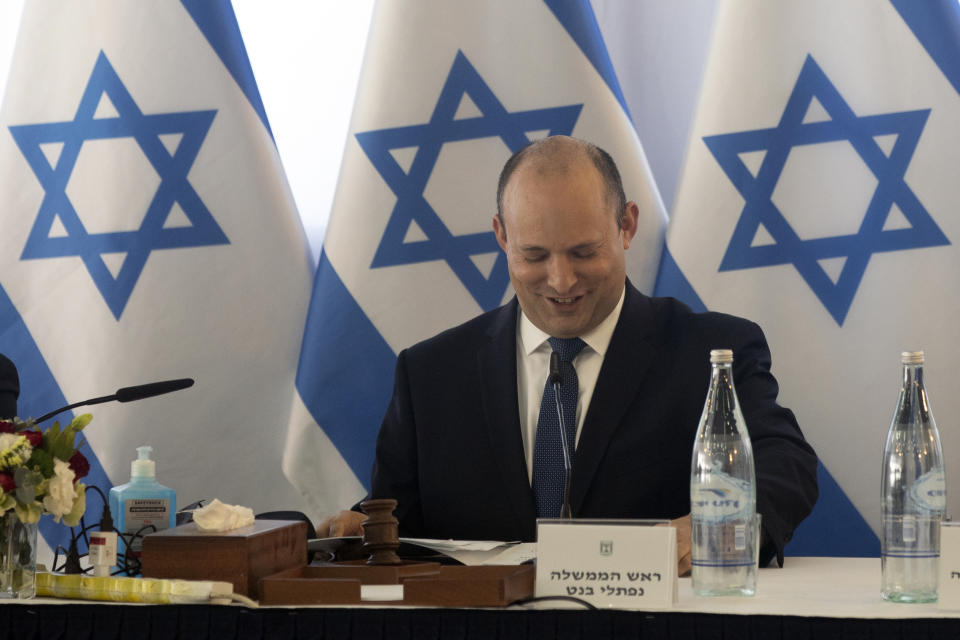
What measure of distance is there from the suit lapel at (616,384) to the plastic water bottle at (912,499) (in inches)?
30.2

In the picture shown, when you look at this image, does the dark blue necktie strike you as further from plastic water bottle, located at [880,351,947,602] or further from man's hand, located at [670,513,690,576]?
plastic water bottle, located at [880,351,947,602]

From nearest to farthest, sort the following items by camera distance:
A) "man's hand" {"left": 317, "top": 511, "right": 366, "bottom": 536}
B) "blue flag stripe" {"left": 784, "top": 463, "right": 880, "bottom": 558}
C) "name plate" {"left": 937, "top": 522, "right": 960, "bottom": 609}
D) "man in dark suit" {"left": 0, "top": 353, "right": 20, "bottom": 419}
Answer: "name plate" {"left": 937, "top": 522, "right": 960, "bottom": 609} < "man's hand" {"left": 317, "top": 511, "right": 366, "bottom": 536} < "man in dark suit" {"left": 0, "top": 353, "right": 20, "bottom": 419} < "blue flag stripe" {"left": 784, "top": 463, "right": 880, "bottom": 558}

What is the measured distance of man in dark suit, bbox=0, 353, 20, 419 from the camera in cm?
A: 260

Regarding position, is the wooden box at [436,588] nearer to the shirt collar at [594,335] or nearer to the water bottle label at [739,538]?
the water bottle label at [739,538]

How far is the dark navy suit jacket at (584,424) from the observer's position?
2084 mm

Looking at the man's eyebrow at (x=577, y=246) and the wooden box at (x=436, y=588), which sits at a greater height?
the man's eyebrow at (x=577, y=246)

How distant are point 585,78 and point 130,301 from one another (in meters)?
1.47

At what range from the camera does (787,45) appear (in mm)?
2924

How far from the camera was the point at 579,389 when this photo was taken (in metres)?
2.20

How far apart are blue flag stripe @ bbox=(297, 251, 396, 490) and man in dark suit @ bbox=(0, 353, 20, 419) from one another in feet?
2.56

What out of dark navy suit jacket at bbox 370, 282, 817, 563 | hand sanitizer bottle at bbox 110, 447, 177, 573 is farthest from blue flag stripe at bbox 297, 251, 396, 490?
hand sanitizer bottle at bbox 110, 447, 177, 573

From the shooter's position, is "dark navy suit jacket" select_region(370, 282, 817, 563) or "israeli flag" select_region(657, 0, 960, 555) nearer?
"dark navy suit jacket" select_region(370, 282, 817, 563)

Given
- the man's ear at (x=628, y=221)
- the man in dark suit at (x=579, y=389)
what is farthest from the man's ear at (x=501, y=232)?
the man's ear at (x=628, y=221)

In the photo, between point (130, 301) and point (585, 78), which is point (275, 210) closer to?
point (130, 301)
